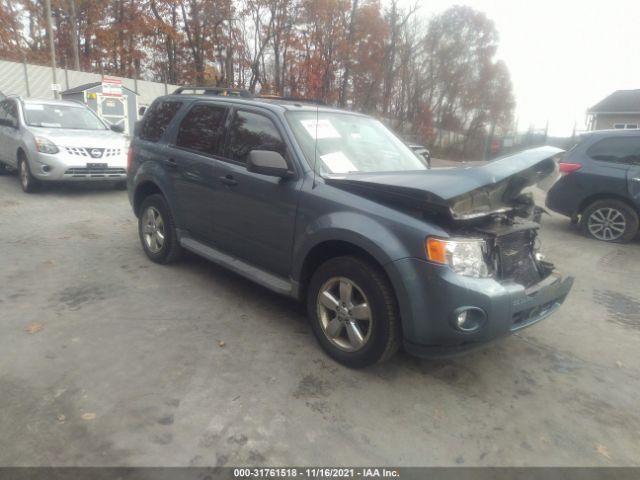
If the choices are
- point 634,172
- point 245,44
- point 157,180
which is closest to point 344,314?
point 157,180

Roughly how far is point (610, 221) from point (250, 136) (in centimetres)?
610

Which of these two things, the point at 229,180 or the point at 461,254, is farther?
the point at 229,180

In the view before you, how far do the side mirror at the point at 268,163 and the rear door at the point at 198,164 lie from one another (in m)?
0.81

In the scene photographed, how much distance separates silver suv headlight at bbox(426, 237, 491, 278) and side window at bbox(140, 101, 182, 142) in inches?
134

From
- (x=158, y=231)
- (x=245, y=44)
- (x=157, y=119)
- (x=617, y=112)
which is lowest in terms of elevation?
(x=158, y=231)

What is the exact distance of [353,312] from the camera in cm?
319

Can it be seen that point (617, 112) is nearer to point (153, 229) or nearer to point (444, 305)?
point (153, 229)

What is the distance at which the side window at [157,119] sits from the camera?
Result: 504 centimetres

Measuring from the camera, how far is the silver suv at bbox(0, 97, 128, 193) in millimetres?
8156

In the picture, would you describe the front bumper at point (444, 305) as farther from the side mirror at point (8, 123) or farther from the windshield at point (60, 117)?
the side mirror at point (8, 123)

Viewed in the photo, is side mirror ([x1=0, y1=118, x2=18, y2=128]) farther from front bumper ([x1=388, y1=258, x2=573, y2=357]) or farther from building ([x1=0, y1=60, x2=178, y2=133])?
front bumper ([x1=388, y1=258, x2=573, y2=357])

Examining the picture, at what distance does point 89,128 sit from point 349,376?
834cm

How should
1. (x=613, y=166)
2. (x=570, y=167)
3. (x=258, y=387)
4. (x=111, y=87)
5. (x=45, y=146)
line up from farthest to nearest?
(x=111, y=87), (x=45, y=146), (x=570, y=167), (x=613, y=166), (x=258, y=387)

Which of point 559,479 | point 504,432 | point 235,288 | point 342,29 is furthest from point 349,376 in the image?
point 342,29
